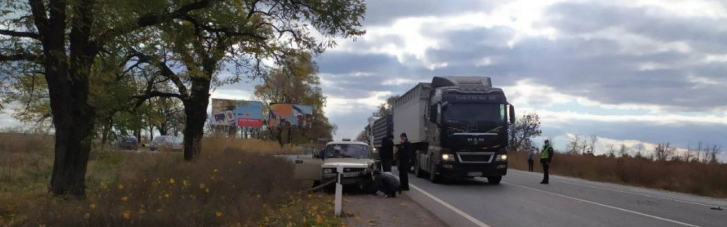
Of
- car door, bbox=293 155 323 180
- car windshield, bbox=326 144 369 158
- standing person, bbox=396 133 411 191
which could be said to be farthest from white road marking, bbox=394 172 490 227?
car door, bbox=293 155 323 180

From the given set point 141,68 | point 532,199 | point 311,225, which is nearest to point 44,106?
point 141,68

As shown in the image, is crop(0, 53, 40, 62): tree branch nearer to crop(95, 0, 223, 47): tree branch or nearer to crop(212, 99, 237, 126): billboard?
crop(95, 0, 223, 47): tree branch

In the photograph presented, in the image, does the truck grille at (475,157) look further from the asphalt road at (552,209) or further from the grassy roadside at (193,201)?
the grassy roadside at (193,201)

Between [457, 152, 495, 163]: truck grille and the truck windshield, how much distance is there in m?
1.01

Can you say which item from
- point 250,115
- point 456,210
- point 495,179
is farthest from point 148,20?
point 250,115

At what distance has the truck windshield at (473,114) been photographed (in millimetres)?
19531

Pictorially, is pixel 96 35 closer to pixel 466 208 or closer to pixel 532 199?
pixel 466 208

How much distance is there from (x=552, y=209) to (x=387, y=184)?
4122 millimetres

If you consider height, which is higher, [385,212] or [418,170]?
[418,170]

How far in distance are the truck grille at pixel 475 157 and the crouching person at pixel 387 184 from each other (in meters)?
4.34

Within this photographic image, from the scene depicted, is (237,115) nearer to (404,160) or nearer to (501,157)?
(501,157)

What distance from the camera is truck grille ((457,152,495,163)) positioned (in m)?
19.6

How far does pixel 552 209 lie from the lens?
13594 millimetres

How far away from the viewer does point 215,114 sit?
5256 cm
